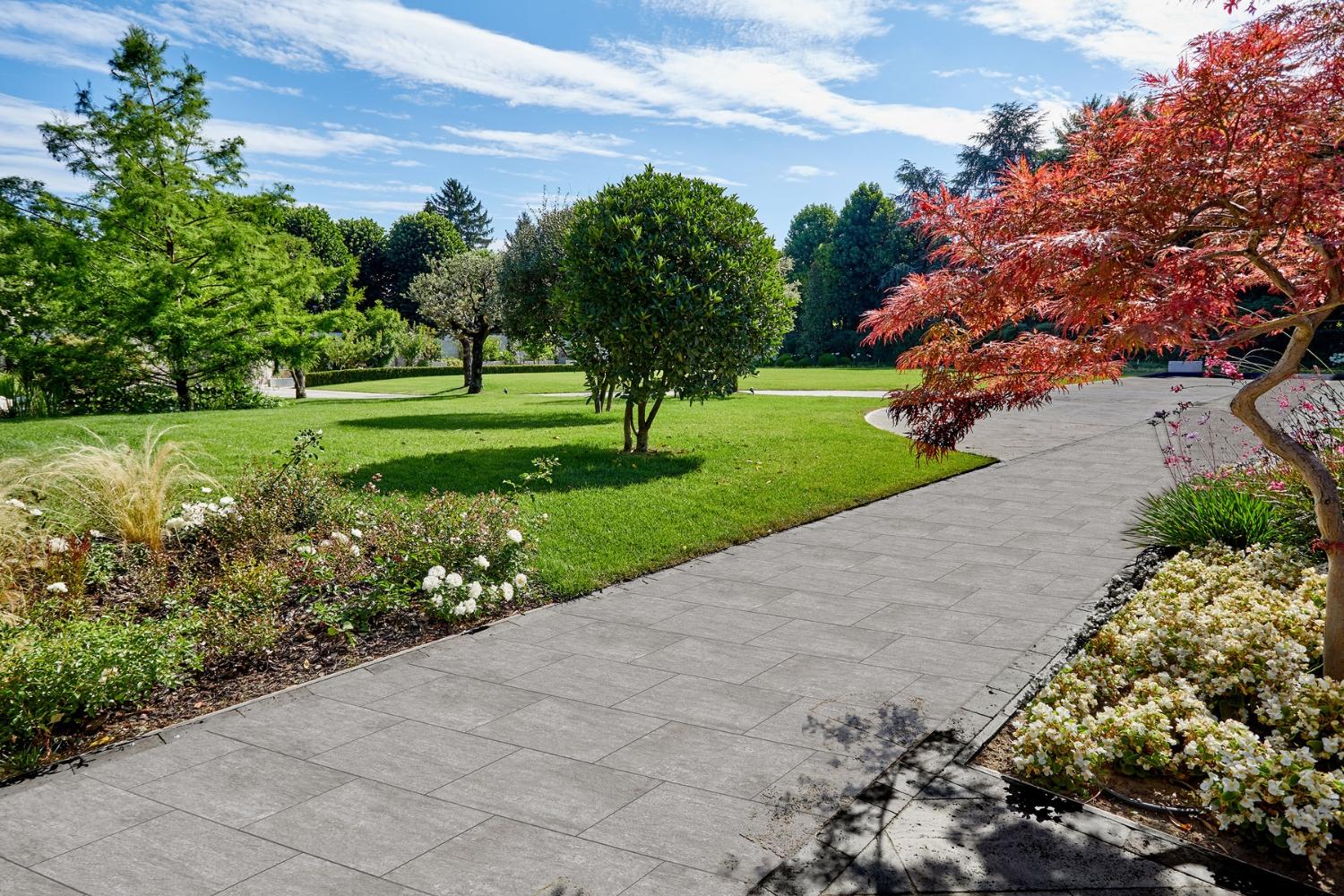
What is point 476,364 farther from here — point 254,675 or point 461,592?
point 254,675

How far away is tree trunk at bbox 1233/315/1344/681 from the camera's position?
409 cm

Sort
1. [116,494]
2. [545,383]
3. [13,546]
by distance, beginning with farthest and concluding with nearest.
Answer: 1. [545,383]
2. [116,494]
3. [13,546]

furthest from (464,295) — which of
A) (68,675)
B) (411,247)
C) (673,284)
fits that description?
(411,247)

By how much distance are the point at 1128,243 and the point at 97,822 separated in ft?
Result: 15.8

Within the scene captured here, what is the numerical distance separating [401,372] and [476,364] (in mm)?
13454

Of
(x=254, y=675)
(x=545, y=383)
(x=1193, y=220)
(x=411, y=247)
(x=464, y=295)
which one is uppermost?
(x=411, y=247)

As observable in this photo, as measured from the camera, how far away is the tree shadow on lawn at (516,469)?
10.0 meters

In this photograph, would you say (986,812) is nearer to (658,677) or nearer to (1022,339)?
(658,677)

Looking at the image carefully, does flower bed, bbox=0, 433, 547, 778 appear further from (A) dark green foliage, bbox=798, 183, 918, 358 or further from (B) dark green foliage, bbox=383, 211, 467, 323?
(B) dark green foliage, bbox=383, 211, 467, 323

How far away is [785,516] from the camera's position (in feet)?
30.1

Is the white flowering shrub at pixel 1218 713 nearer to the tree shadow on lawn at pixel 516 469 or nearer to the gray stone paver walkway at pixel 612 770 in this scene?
the gray stone paver walkway at pixel 612 770

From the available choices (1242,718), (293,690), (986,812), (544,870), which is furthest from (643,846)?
(1242,718)

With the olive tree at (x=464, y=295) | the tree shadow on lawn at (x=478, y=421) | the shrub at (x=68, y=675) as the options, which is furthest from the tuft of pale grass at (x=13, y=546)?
the olive tree at (x=464, y=295)

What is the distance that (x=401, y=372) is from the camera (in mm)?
40125
